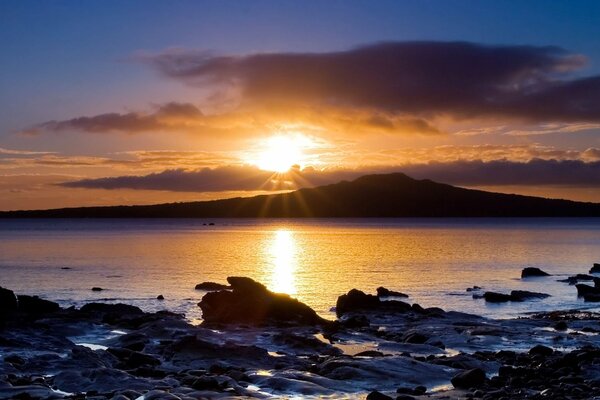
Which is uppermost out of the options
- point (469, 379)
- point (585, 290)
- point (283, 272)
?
point (469, 379)

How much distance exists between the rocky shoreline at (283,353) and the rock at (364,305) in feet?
0.99

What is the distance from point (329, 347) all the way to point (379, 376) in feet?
24.4

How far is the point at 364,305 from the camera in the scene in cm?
4841

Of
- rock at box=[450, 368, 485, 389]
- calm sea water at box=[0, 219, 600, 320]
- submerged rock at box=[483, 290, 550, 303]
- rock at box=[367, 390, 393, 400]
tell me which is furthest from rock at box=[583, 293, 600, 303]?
rock at box=[367, 390, 393, 400]

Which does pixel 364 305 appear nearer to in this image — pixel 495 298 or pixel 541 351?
pixel 495 298

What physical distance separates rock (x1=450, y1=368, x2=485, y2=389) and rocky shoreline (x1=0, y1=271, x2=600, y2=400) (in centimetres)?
4

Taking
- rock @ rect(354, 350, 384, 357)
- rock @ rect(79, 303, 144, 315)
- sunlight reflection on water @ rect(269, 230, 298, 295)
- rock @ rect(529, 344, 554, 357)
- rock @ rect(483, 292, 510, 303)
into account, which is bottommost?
sunlight reflection on water @ rect(269, 230, 298, 295)

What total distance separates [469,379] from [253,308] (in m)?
20.3

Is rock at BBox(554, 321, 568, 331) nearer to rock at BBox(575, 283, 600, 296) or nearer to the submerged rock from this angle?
the submerged rock

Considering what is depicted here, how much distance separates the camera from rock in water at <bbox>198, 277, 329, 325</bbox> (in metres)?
41.9

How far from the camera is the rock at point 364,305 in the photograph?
4775 centimetres

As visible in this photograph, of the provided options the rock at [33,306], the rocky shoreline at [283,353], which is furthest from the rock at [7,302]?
the rock at [33,306]

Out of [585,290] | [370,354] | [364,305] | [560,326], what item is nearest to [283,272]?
[585,290]

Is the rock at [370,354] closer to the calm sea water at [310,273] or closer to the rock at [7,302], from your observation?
the calm sea water at [310,273]
